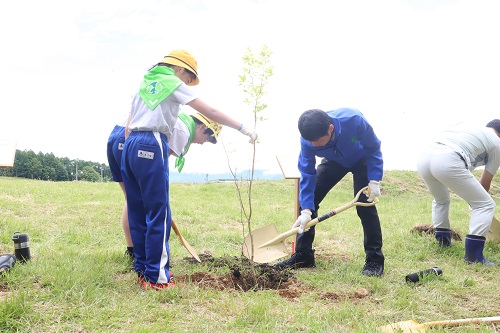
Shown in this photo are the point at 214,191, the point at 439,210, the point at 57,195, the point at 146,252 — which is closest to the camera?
the point at 146,252

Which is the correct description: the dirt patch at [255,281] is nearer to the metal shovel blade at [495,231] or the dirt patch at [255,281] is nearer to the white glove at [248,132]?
the white glove at [248,132]

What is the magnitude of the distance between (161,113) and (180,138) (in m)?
0.61

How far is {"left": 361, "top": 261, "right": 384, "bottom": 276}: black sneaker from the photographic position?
4.03m

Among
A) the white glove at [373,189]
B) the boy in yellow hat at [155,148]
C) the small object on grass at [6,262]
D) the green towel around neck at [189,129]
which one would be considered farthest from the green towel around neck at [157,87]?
the white glove at [373,189]

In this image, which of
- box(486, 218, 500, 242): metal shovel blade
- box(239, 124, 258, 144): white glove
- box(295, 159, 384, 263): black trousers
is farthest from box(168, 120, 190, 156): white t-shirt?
box(486, 218, 500, 242): metal shovel blade

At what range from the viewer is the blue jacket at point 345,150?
12.4 ft

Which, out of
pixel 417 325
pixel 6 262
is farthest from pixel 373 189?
pixel 6 262

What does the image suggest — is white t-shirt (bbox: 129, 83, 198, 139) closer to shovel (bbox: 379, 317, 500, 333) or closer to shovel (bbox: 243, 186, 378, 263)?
shovel (bbox: 243, 186, 378, 263)

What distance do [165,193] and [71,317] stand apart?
1008 millimetres

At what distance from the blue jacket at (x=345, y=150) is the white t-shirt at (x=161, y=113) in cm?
126

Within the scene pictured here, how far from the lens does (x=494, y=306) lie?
10.8 ft

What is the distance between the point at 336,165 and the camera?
4.18 meters

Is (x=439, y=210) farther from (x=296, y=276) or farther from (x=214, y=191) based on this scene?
(x=214, y=191)

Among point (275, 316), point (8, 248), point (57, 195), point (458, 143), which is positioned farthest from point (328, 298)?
point (57, 195)
